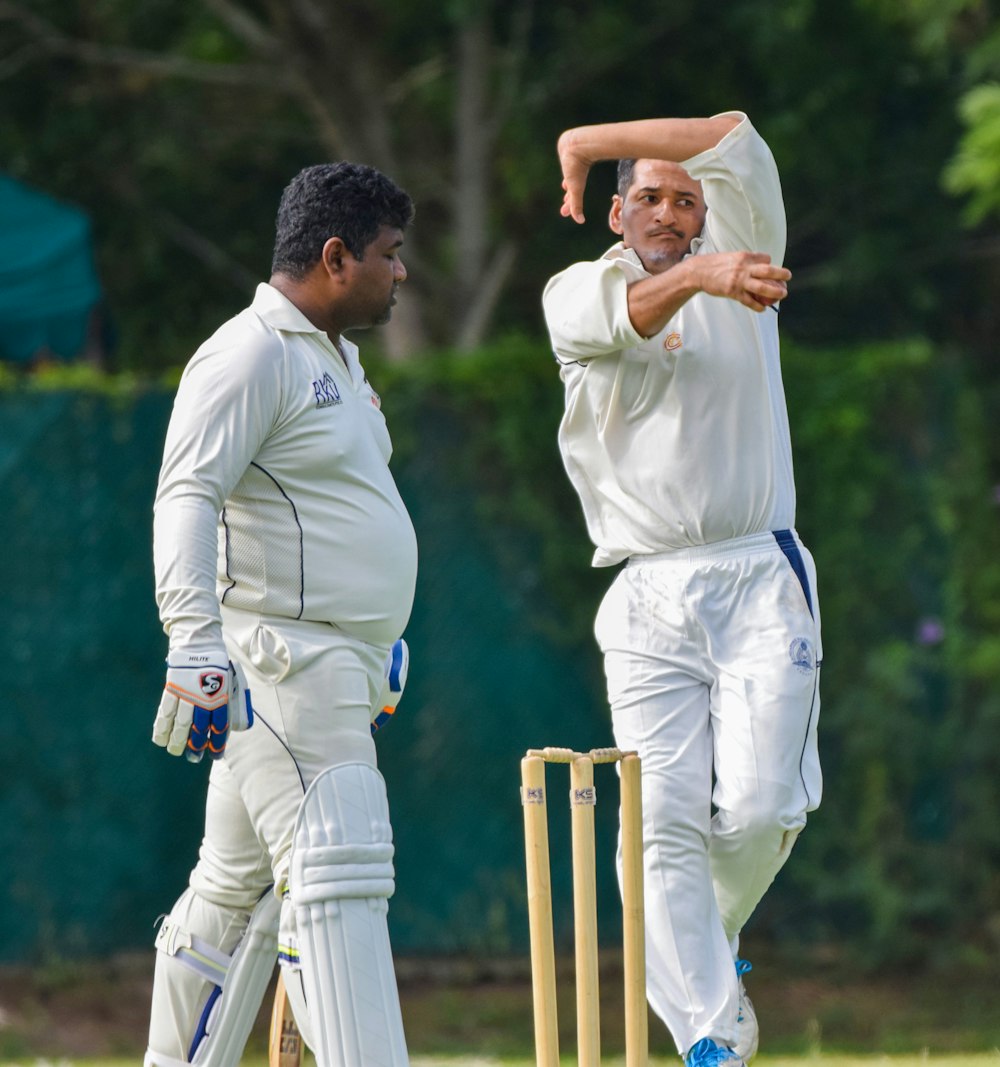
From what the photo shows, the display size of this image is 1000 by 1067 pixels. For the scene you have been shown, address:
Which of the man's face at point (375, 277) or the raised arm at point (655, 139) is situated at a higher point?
the raised arm at point (655, 139)

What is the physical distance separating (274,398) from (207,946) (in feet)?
3.66

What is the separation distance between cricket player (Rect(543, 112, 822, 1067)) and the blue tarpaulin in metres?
4.27

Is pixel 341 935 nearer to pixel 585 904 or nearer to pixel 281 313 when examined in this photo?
pixel 585 904

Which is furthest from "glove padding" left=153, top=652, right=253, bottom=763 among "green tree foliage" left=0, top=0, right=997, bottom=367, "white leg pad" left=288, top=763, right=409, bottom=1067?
"green tree foliage" left=0, top=0, right=997, bottom=367

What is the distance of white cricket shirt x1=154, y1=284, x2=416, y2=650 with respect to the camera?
11.5 feet

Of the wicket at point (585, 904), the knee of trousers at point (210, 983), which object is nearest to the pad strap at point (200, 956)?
the knee of trousers at point (210, 983)

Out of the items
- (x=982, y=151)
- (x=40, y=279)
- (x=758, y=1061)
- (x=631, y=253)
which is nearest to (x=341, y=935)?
(x=631, y=253)

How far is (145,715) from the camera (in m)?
6.81

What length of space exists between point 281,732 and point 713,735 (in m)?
1.02

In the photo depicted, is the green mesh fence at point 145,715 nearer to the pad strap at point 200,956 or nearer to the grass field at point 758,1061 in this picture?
the grass field at point 758,1061

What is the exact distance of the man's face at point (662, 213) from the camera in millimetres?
4172

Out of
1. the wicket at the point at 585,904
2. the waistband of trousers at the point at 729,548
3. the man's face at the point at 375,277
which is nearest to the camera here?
the wicket at the point at 585,904

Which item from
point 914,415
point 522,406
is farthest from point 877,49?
point 522,406

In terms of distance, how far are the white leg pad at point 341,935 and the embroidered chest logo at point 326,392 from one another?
70 centimetres
